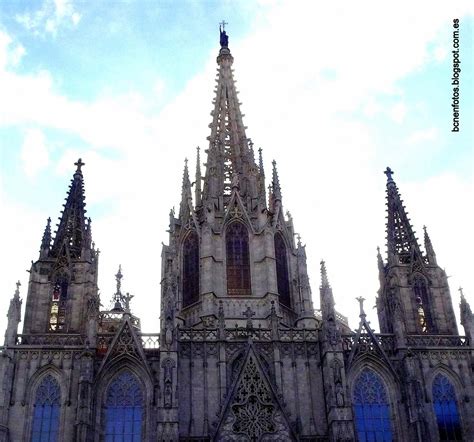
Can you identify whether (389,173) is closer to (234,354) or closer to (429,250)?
(429,250)

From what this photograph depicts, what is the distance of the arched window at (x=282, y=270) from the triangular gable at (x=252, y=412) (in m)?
7.78

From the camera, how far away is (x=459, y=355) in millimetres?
37969

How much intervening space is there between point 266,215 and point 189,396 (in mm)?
14233

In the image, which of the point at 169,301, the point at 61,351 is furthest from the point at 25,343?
the point at 169,301

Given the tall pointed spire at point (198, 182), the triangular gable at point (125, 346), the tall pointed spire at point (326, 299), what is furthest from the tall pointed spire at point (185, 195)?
the triangular gable at point (125, 346)

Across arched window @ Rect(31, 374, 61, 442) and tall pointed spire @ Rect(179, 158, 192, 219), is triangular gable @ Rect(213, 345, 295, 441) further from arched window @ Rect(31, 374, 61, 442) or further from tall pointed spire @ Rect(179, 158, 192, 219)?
tall pointed spire @ Rect(179, 158, 192, 219)

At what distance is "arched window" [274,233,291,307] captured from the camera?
42375 mm

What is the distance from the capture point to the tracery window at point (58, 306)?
38312mm

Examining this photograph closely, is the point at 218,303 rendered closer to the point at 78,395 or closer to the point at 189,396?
the point at 189,396

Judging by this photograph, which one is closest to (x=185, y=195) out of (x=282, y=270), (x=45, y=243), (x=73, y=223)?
(x=73, y=223)

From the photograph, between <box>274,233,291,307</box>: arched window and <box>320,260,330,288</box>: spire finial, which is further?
<box>274,233,291,307</box>: arched window

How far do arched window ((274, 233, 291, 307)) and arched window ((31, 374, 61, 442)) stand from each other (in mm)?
14595

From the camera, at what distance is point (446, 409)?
1433 inches

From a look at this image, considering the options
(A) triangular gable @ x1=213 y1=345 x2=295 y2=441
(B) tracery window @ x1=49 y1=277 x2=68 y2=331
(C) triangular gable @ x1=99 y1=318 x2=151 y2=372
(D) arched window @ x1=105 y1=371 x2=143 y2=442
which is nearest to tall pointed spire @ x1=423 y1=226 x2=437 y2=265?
(A) triangular gable @ x1=213 y1=345 x2=295 y2=441
